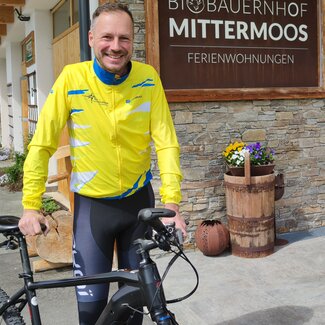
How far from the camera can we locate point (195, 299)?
389cm

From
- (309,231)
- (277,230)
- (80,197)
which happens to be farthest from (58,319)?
(309,231)

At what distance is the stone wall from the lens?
5109mm

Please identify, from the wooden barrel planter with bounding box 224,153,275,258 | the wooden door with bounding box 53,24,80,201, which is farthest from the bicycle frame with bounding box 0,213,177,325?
the wooden door with bounding box 53,24,80,201

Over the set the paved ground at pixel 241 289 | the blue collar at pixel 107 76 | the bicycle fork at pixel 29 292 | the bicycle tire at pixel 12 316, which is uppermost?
the blue collar at pixel 107 76

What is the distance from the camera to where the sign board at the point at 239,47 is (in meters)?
5.04

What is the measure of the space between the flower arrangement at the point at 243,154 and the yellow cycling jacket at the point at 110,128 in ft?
8.61

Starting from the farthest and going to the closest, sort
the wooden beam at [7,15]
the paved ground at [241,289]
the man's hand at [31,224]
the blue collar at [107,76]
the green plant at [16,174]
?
the wooden beam at [7,15]
the green plant at [16,174]
the paved ground at [241,289]
the blue collar at [107,76]
the man's hand at [31,224]

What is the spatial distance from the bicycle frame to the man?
344 mm

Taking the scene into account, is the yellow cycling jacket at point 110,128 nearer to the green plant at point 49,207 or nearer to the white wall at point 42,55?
the green plant at point 49,207

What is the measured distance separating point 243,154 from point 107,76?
9.26 ft

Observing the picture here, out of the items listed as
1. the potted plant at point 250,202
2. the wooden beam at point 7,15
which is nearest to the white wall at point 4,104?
the wooden beam at point 7,15

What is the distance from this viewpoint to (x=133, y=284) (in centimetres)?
188

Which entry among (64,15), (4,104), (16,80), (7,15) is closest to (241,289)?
(64,15)

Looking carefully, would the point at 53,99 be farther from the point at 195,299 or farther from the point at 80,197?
the point at 195,299
